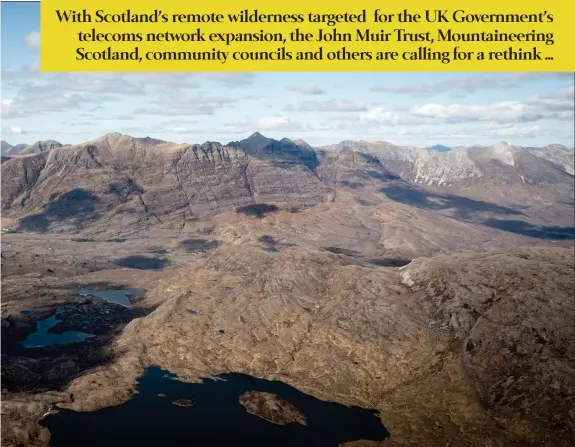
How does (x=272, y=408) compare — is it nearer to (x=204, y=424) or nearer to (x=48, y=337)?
(x=204, y=424)

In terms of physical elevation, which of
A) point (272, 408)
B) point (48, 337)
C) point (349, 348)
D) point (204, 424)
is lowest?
point (204, 424)

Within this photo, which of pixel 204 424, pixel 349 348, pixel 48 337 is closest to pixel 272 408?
pixel 204 424

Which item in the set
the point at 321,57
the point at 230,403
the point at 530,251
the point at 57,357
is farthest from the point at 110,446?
the point at 530,251

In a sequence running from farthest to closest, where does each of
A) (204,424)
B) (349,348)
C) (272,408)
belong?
(349,348), (272,408), (204,424)

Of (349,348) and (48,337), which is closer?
(349,348)

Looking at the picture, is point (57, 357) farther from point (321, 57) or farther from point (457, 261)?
point (457, 261)

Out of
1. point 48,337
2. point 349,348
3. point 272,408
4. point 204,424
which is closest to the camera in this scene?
point 204,424
